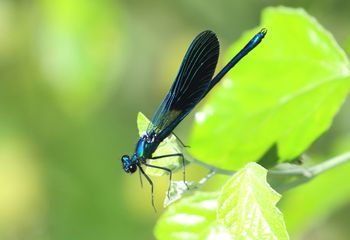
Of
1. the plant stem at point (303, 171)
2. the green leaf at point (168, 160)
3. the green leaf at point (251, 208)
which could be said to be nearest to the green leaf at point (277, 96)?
the plant stem at point (303, 171)

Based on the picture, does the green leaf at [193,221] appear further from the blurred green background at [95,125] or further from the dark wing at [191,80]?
the blurred green background at [95,125]

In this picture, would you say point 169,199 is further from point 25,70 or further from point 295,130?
point 25,70

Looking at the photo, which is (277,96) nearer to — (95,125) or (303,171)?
(303,171)

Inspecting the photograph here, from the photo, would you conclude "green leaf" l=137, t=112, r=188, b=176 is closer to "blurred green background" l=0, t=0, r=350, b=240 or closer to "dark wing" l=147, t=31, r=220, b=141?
"dark wing" l=147, t=31, r=220, b=141

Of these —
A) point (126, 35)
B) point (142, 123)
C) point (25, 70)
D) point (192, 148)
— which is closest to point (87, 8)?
point (126, 35)

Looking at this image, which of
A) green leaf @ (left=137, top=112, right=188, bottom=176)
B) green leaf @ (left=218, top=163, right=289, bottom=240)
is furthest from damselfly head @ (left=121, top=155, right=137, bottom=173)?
green leaf @ (left=218, top=163, right=289, bottom=240)
